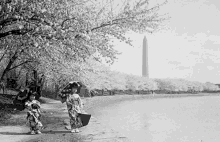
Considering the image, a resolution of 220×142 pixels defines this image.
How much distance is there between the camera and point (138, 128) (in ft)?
93.0

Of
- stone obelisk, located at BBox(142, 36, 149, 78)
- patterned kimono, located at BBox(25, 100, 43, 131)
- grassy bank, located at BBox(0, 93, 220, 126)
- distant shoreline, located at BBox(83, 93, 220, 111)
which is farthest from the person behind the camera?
stone obelisk, located at BBox(142, 36, 149, 78)

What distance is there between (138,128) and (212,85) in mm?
95651

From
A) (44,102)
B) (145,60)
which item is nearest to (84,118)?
(44,102)

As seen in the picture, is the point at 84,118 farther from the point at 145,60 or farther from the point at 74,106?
the point at 145,60

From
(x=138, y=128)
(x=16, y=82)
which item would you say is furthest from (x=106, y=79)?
(x=138, y=128)

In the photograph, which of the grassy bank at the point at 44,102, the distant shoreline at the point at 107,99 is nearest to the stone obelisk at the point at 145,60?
the grassy bank at the point at 44,102

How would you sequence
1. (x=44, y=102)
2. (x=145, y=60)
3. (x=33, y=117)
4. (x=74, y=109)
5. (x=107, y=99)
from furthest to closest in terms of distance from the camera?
1. (x=145, y=60)
2. (x=107, y=99)
3. (x=44, y=102)
4. (x=74, y=109)
5. (x=33, y=117)

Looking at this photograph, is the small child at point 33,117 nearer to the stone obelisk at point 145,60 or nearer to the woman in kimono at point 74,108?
the woman in kimono at point 74,108

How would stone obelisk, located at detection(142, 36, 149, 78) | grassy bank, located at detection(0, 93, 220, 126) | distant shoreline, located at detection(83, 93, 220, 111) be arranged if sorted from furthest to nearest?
1. stone obelisk, located at detection(142, 36, 149, 78)
2. distant shoreline, located at detection(83, 93, 220, 111)
3. grassy bank, located at detection(0, 93, 220, 126)

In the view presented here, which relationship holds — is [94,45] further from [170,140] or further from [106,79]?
[106,79]

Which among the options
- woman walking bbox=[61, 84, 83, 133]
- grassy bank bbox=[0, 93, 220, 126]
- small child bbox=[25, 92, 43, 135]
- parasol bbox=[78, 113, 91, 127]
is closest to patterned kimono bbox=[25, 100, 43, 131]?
small child bbox=[25, 92, 43, 135]

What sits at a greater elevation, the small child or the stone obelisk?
the stone obelisk

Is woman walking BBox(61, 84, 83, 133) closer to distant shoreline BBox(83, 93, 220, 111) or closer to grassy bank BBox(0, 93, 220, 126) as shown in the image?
grassy bank BBox(0, 93, 220, 126)

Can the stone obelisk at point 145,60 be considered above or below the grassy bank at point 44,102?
A: above
